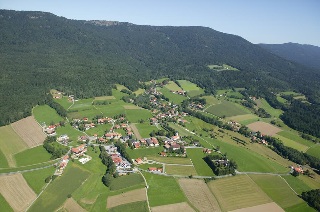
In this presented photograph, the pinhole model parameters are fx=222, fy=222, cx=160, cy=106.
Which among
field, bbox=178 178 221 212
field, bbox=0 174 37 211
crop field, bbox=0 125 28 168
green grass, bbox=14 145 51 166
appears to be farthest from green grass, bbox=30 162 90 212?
field, bbox=178 178 221 212

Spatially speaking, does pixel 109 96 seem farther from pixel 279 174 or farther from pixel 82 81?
pixel 279 174

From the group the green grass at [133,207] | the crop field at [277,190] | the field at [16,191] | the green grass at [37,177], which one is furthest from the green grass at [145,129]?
the field at [16,191]

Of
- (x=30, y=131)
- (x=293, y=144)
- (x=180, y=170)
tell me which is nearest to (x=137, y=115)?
(x=30, y=131)

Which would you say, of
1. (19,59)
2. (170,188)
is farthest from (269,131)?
(19,59)

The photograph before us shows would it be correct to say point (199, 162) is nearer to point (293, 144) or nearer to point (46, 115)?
point (293, 144)

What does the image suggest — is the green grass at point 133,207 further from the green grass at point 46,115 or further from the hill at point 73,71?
the hill at point 73,71
